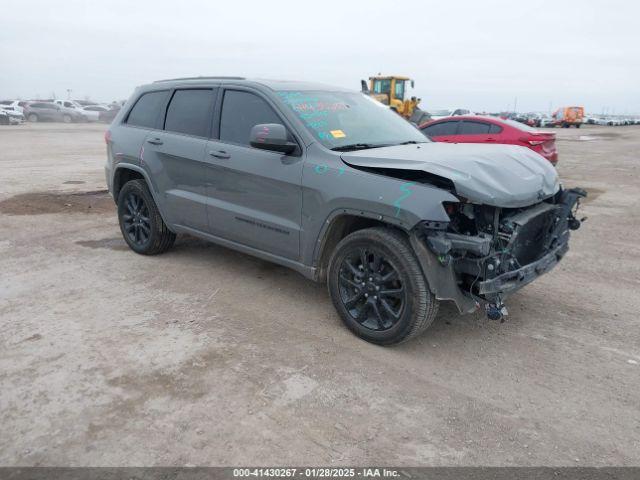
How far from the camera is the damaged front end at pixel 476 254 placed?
11.1 feet

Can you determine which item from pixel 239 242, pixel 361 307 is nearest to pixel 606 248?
pixel 361 307

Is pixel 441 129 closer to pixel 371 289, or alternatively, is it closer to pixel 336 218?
pixel 336 218

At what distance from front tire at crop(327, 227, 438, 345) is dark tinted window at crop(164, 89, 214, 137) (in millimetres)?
1986

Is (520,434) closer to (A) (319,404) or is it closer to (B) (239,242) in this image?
(A) (319,404)

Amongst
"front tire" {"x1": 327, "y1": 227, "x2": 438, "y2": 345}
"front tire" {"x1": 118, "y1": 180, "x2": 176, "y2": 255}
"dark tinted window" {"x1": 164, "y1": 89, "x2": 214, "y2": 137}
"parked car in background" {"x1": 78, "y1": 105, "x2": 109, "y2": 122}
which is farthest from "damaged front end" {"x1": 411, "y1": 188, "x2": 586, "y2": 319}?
"parked car in background" {"x1": 78, "y1": 105, "x2": 109, "y2": 122}

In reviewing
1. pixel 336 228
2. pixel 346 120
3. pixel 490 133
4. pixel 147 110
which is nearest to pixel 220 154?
pixel 346 120

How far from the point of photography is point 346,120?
4504 mm

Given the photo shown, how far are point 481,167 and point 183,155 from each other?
2.79 meters

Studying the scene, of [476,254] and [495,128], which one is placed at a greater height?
[495,128]

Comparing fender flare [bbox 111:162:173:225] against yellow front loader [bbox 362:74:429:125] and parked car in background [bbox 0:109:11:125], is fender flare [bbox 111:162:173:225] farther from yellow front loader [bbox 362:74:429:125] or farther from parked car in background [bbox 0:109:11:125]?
parked car in background [bbox 0:109:11:125]

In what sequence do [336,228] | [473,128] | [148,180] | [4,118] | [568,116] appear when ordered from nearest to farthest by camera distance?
[336,228], [148,180], [473,128], [4,118], [568,116]

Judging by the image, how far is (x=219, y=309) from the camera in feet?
14.5

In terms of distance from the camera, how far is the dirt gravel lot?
9.01 ft

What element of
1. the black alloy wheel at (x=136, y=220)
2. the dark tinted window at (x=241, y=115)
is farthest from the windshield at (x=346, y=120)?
the black alloy wheel at (x=136, y=220)
